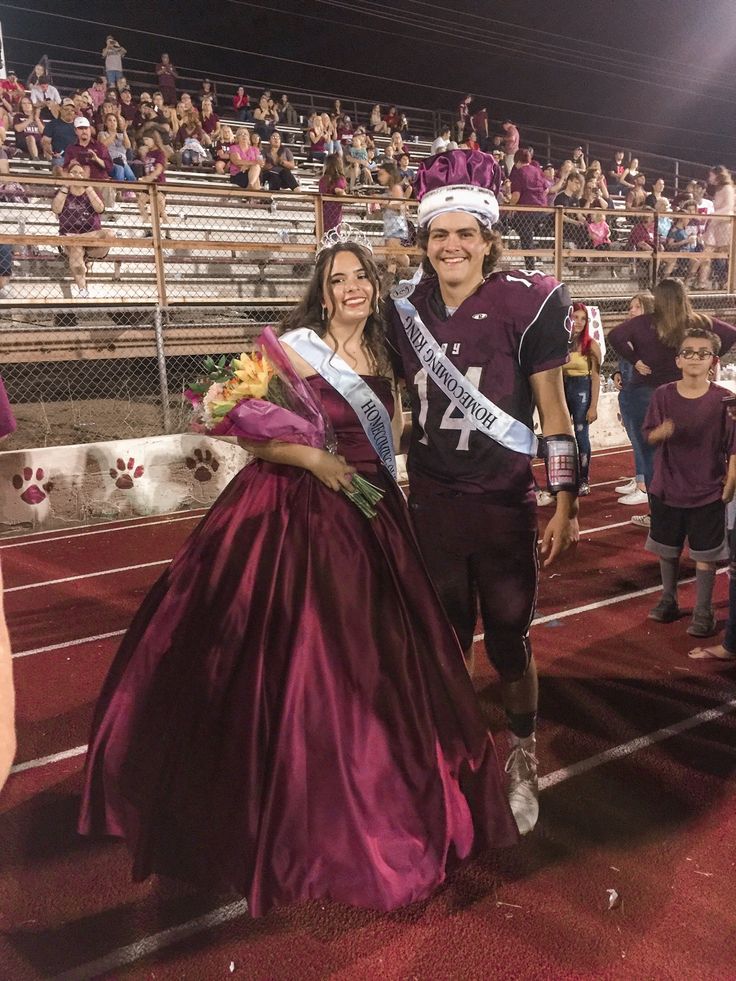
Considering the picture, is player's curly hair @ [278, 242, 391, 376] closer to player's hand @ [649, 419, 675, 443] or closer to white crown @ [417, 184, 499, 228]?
white crown @ [417, 184, 499, 228]

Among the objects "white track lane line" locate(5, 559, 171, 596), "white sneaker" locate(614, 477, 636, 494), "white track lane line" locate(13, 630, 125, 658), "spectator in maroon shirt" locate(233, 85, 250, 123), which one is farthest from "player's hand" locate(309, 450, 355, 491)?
"spectator in maroon shirt" locate(233, 85, 250, 123)

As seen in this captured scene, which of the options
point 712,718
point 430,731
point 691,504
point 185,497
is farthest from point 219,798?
point 185,497

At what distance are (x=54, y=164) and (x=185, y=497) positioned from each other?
547cm

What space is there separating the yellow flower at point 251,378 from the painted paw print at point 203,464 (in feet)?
18.4

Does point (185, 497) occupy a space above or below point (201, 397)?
below

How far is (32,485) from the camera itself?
7.48 m

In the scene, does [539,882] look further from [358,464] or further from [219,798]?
[358,464]

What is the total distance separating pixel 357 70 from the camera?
77.7 ft

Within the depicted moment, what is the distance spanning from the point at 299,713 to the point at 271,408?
0.98 meters

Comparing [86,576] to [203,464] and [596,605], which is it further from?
[596,605]

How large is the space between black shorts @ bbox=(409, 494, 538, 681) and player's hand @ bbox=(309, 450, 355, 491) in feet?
1.34

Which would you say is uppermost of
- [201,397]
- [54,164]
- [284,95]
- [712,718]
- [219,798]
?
[284,95]

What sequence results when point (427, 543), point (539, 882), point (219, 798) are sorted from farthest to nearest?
1. point (427, 543)
2. point (539, 882)
3. point (219, 798)

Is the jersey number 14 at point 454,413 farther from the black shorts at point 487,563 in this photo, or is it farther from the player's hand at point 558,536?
the player's hand at point 558,536
